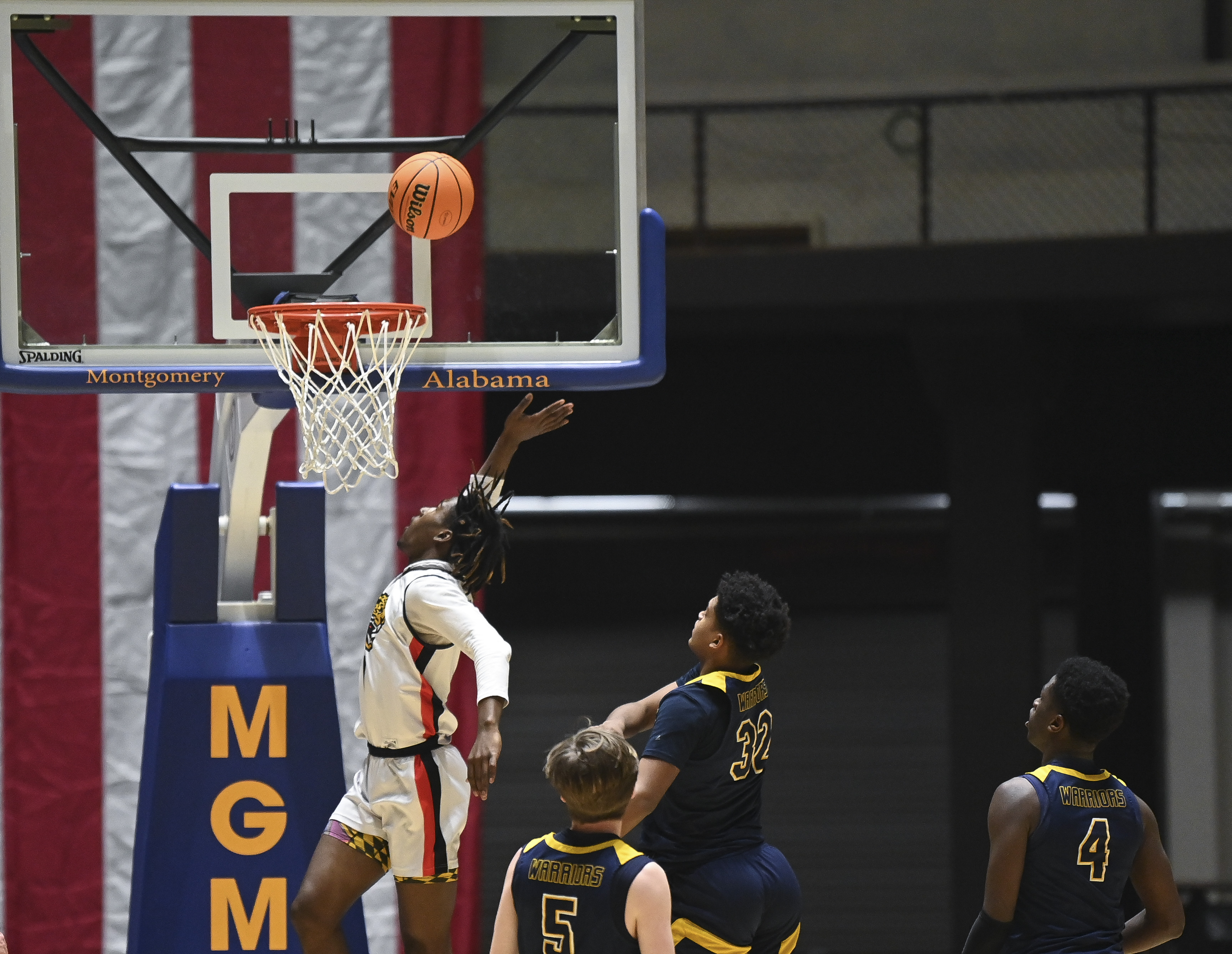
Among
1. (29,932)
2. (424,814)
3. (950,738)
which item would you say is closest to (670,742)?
(424,814)

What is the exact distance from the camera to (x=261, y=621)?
14.2 ft

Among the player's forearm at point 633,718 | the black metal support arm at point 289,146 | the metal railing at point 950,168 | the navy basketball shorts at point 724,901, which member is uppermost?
the metal railing at point 950,168

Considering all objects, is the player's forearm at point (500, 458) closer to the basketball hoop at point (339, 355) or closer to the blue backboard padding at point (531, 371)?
the blue backboard padding at point (531, 371)

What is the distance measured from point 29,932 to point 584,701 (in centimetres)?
770

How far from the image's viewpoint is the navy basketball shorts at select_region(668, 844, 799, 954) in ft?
11.0

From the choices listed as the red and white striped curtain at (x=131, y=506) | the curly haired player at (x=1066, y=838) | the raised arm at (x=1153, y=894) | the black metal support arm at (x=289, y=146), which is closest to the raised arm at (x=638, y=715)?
the curly haired player at (x=1066, y=838)

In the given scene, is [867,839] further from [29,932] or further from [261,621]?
[261,621]

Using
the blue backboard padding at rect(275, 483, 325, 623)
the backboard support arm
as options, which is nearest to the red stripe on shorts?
the blue backboard padding at rect(275, 483, 325, 623)

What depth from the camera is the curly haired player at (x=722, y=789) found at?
11.0ft

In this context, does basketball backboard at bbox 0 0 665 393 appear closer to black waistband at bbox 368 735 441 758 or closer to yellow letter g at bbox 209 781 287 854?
black waistband at bbox 368 735 441 758

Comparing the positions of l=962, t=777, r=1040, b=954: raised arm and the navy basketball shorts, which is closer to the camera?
l=962, t=777, r=1040, b=954: raised arm

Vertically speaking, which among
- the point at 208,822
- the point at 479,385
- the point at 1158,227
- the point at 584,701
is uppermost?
the point at 1158,227

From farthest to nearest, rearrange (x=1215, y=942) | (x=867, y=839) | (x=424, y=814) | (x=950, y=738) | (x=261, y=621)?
(x=867, y=839) < (x=1215, y=942) < (x=950, y=738) < (x=261, y=621) < (x=424, y=814)

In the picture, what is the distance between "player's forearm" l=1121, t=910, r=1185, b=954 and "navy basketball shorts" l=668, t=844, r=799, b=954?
0.81 metres
